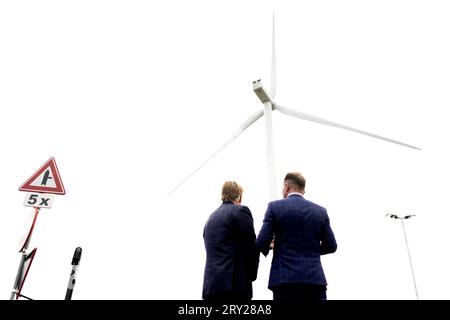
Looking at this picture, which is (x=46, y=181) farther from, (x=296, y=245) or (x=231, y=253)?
(x=296, y=245)

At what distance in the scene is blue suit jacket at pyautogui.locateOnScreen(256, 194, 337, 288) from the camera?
314cm

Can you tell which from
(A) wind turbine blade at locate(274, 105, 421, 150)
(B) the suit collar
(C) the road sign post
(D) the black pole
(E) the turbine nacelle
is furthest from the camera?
(E) the turbine nacelle

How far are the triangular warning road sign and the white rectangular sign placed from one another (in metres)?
0.09

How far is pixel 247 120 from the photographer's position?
30.9ft

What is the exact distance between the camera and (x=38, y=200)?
5879 millimetres

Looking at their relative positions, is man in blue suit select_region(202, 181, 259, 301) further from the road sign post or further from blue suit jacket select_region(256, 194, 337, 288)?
the road sign post

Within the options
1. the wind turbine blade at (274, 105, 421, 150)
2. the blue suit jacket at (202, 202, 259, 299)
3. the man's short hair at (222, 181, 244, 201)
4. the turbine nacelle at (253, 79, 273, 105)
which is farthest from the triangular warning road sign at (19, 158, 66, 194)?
the wind turbine blade at (274, 105, 421, 150)

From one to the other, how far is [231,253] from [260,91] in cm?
588

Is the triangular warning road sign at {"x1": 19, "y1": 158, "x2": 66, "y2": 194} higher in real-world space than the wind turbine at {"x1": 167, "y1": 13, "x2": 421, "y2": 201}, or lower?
lower

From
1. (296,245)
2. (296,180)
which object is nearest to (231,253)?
(296,245)

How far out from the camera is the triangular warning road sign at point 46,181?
5988 mm

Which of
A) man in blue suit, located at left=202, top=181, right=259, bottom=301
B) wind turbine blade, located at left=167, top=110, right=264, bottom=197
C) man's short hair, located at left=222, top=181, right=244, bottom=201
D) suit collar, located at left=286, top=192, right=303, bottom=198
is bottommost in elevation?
man in blue suit, located at left=202, top=181, right=259, bottom=301

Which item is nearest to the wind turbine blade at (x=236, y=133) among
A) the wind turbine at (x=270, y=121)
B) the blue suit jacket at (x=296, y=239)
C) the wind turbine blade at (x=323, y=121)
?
the wind turbine at (x=270, y=121)

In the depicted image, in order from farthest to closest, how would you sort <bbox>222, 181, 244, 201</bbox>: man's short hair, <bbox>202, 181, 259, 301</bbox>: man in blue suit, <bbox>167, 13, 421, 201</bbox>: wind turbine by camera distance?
<bbox>167, 13, 421, 201</bbox>: wind turbine, <bbox>222, 181, 244, 201</bbox>: man's short hair, <bbox>202, 181, 259, 301</bbox>: man in blue suit
